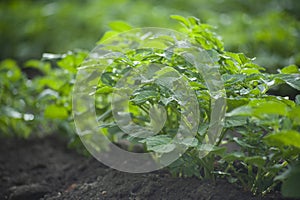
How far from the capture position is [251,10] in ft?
15.0

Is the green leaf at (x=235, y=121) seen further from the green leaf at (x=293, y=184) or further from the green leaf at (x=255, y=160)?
the green leaf at (x=293, y=184)

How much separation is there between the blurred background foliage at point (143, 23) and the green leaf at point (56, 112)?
1.25 metres

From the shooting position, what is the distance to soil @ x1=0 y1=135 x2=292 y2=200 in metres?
1.66

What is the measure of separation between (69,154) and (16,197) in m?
0.53

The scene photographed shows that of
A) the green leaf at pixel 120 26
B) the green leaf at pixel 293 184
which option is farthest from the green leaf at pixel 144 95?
the green leaf at pixel 120 26

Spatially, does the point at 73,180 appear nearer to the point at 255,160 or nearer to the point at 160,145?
the point at 160,145

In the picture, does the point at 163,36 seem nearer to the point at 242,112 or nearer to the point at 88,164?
the point at 242,112

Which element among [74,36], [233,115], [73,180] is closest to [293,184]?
[233,115]

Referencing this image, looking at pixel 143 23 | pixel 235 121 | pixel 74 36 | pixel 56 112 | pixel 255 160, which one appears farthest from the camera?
pixel 74 36

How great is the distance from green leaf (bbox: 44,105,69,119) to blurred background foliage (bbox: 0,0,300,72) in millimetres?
1249

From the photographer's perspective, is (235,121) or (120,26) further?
(120,26)

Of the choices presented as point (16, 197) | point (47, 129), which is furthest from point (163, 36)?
point (47, 129)

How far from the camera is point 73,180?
2094 mm

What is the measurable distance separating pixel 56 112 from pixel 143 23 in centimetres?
167
